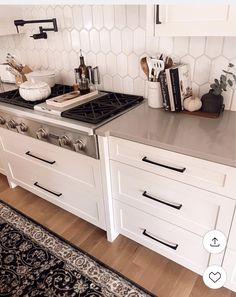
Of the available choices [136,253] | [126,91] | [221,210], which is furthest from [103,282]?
[126,91]

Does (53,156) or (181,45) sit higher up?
(181,45)

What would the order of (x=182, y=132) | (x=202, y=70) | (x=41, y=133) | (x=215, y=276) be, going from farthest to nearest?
(x=41, y=133)
(x=202, y=70)
(x=215, y=276)
(x=182, y=132)

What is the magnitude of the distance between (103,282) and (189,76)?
1263mm

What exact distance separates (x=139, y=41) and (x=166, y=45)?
174mm

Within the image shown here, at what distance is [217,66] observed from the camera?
1.29 meters

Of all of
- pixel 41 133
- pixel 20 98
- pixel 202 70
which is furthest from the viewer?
pixel 20 98

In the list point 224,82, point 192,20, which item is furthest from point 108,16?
point 224,82

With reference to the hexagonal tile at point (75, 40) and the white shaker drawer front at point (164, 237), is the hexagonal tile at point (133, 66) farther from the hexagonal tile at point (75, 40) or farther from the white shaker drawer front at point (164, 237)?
the white shaker drawer front at point (164, 237)

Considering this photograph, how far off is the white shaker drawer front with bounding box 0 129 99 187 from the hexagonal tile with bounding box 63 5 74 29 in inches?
33.4

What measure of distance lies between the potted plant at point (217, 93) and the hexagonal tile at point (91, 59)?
825 millimetres

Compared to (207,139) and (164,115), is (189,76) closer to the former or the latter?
(164,115)

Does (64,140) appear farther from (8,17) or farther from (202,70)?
(8,17)

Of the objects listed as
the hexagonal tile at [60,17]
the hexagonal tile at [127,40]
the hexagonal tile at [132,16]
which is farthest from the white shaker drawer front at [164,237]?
the hexagonal tile at [60,17]

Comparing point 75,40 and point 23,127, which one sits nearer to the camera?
point 23,127
